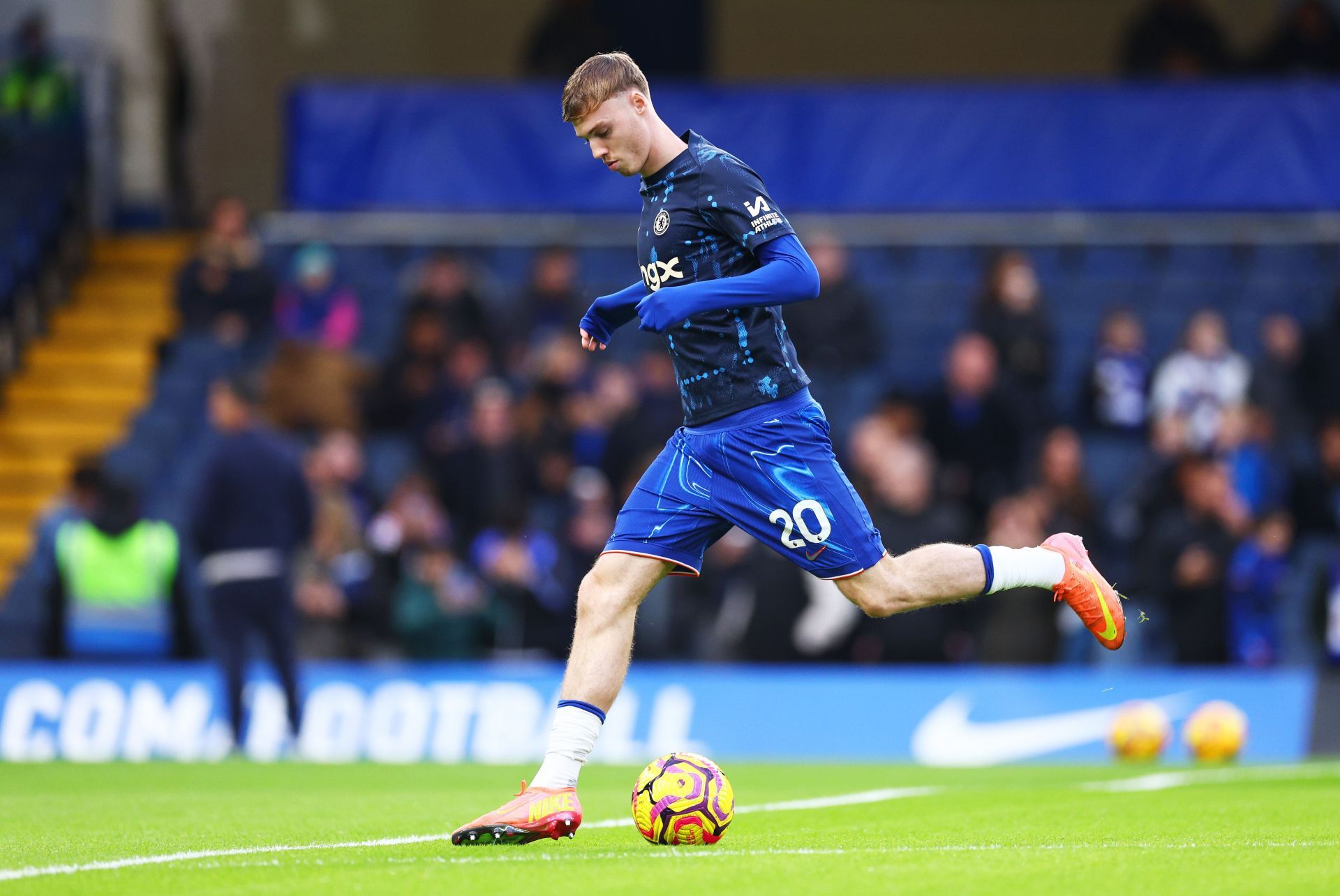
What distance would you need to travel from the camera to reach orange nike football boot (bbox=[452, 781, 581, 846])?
6.18 m

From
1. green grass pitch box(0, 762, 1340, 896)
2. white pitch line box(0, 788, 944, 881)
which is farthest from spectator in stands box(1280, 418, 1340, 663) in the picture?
white pitch line box(0, 788, 944, 881)

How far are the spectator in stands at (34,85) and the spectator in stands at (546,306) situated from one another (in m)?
6.36

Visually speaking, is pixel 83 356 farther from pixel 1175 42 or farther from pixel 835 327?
pixel 1175 42

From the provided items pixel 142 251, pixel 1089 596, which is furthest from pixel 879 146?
pixel 1089 596

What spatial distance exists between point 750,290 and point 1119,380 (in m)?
10.5

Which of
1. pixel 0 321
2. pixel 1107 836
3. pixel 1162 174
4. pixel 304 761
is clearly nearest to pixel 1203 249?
pixel 1162 174

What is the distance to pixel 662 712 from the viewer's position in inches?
549

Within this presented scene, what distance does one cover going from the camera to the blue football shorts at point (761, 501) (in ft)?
21.4

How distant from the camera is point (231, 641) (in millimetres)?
12445

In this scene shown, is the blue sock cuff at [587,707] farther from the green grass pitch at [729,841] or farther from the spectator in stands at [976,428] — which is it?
the spectator in stands at [976,428]

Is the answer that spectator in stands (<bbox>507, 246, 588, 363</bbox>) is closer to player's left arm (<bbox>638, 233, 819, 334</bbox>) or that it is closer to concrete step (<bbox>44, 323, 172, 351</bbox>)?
concrete step (<bbox>44, 323, 172, 351</bbox>)

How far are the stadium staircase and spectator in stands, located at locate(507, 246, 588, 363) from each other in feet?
12.3

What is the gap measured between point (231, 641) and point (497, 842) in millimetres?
6567

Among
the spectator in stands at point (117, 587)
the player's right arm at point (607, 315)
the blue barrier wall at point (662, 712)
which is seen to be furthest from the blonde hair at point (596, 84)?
the spectator in stands at point (117, 587)
